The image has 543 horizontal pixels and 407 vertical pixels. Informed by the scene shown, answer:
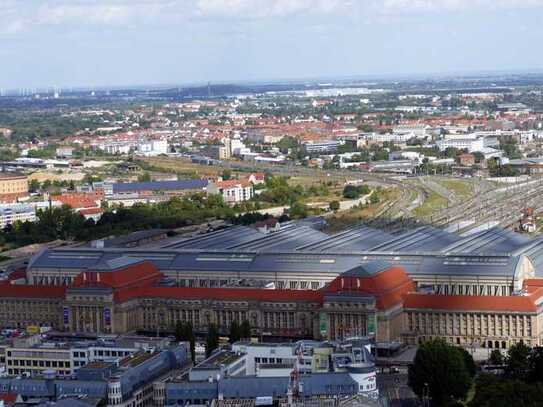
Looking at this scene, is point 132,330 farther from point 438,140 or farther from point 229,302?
point 438,140

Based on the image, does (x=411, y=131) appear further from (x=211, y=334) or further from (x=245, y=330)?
(x=211, y=334)

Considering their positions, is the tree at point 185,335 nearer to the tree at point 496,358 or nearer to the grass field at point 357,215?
the tree at point 496,358

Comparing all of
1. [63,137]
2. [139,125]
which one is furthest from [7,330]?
[139,125]

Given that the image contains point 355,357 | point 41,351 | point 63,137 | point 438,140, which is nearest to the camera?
point 355,357

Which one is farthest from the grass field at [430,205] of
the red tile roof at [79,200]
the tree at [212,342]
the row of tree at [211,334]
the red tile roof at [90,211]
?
the tree at [212,342]

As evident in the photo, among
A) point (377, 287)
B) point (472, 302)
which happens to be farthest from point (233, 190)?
point (472, 302)

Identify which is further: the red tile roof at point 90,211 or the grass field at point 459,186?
the grass field at point 459,186

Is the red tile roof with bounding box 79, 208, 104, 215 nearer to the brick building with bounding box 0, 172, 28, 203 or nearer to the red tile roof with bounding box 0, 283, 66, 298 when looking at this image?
the brick building with bounding box 0, 172, 28, 203
